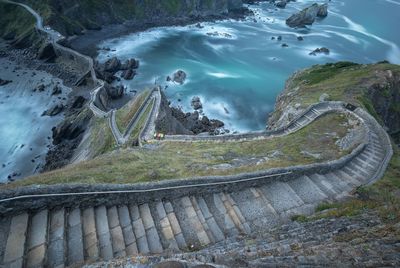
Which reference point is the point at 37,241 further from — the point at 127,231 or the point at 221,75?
the point at 221,75

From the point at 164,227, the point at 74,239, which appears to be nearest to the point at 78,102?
the point at 164,227

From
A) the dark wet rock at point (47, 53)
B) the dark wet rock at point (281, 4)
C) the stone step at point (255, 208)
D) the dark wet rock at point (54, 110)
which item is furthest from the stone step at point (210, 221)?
the dark wet rock at point (281, 4)

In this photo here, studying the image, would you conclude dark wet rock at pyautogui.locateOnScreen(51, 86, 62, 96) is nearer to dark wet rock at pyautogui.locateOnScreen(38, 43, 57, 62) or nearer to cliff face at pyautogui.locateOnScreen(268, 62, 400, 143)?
dark wet rock at pyautogui.locateOnScreen(38, 43, 57, 62)

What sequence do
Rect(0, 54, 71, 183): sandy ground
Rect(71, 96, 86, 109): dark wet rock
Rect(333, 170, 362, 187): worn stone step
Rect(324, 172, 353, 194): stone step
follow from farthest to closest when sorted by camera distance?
Rect(71, 96, 86, 109): dark wet rock < Rect(0, 54, 71, 183): sandy ground < Rect(333, 170, 362, 187): worn stone step < Rect(324, 172, 353, 194): stone step

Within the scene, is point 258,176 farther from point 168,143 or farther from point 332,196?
point 168,143

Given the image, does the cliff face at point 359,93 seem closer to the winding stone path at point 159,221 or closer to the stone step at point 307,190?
the stone step at point 307,190

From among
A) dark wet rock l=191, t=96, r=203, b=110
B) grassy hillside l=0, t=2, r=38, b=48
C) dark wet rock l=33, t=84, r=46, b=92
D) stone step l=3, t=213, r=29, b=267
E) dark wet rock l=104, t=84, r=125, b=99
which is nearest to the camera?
stone step l=3, t=213, r=29, b=267

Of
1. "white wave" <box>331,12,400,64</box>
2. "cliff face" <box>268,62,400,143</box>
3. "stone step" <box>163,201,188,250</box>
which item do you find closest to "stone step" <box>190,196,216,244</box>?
"stone step" <box>163,201,188,250</box>
